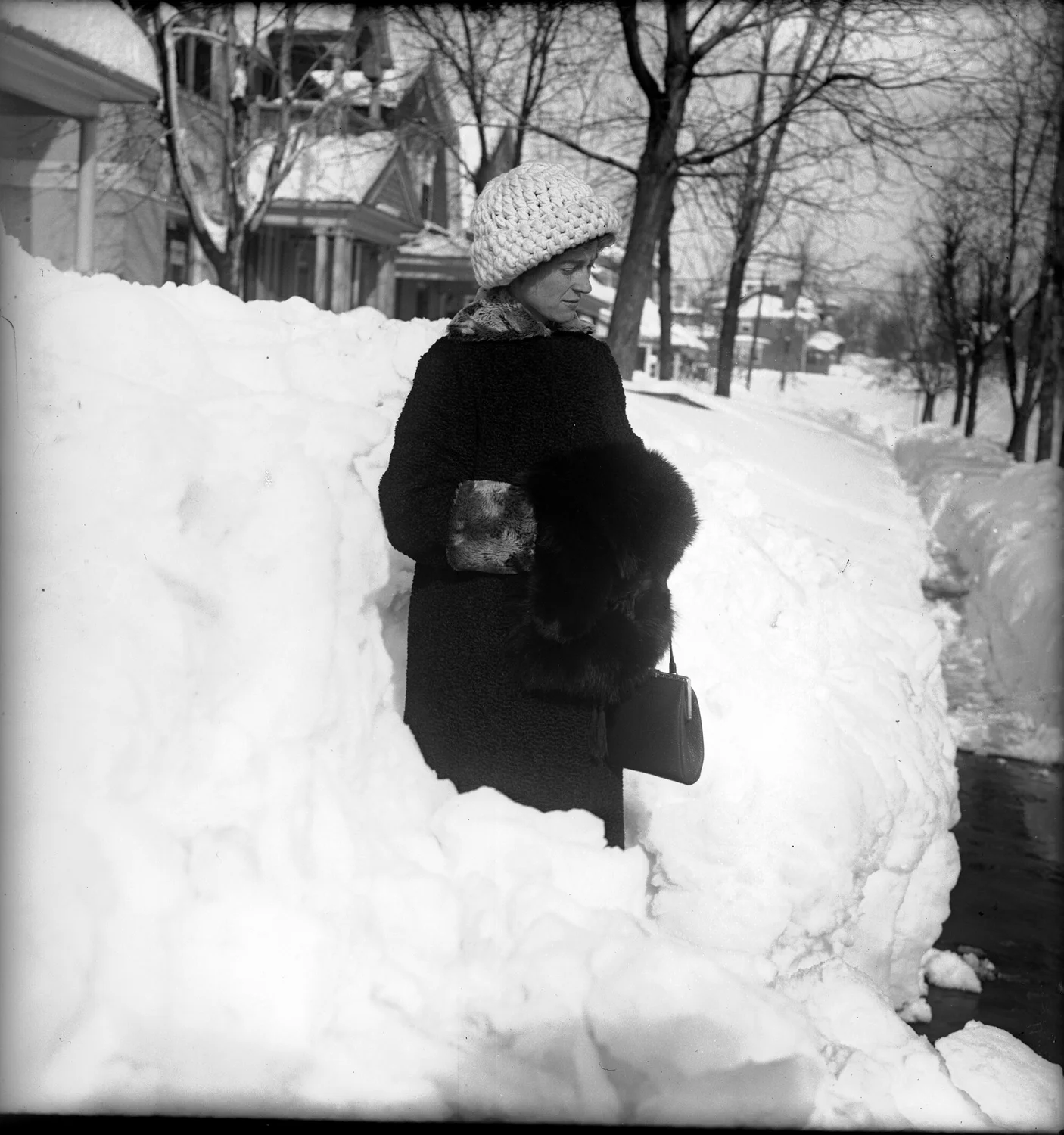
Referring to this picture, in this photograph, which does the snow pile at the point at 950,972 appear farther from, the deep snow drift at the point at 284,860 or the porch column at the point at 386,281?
the porch column at the point at 386,281

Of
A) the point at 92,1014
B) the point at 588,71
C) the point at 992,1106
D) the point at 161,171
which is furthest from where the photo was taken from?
the point at 161,171

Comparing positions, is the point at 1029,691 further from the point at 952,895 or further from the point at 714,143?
the point at 714,143

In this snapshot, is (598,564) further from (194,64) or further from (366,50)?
(366,50)

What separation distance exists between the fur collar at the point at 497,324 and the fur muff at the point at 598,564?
0.27m

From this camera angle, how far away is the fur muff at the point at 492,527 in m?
2.45

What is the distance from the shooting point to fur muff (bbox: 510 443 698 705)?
2.43 m

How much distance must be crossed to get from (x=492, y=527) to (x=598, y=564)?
223mm

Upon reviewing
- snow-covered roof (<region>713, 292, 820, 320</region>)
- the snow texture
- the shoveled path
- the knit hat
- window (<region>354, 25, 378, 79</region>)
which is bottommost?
the shoveled path

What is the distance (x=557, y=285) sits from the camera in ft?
8.29

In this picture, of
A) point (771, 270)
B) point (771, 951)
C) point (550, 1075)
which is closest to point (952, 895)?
point (771, 951)

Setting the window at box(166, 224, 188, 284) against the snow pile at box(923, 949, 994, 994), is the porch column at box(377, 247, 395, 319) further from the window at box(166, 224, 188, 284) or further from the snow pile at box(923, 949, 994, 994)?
the snow pile at box(923, 949, 994, 994)

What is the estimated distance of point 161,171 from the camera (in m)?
17.5

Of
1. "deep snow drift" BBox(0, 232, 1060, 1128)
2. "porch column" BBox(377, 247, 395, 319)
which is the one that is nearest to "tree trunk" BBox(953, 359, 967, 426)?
"porch column" BBox(377, 247, 395, 319)

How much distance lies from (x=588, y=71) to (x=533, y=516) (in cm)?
1225
